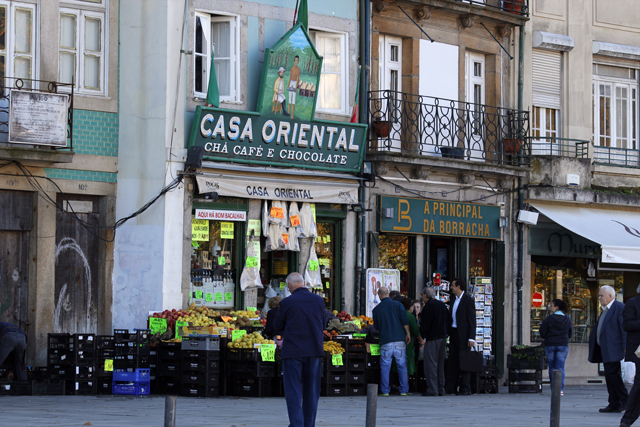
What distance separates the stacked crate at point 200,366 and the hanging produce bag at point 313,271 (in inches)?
143

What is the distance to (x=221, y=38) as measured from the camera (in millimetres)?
19688

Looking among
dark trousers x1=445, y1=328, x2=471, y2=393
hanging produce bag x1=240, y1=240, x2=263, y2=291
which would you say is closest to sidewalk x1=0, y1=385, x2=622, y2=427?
dark trousers x1=445, y1=328, x2=471, y2=393

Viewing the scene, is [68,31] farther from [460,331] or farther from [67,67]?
[460,331]

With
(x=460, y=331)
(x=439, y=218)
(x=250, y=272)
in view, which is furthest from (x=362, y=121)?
(x=460, y=331)

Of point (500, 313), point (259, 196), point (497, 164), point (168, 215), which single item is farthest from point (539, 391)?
point (168, 215)

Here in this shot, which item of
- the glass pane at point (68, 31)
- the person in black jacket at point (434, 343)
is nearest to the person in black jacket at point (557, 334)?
the person in black jacket at point (434, 343)

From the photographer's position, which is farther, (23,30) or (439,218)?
(439,218)

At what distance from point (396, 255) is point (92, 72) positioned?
7043mm

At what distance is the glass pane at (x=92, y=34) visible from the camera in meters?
18.7

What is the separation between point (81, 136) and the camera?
1842cm

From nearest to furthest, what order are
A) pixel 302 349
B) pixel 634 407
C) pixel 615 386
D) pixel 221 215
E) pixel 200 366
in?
pixel 302 349
pixel 634 407
pixel 615 386
pixel 200 366
pixel 221 215

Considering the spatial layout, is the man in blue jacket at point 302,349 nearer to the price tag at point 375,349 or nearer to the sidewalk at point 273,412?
the sidewalk at point 273,412

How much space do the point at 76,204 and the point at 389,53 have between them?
727 cm

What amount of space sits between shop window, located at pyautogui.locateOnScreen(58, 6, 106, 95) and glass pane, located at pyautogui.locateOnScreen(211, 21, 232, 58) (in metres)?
1.95
